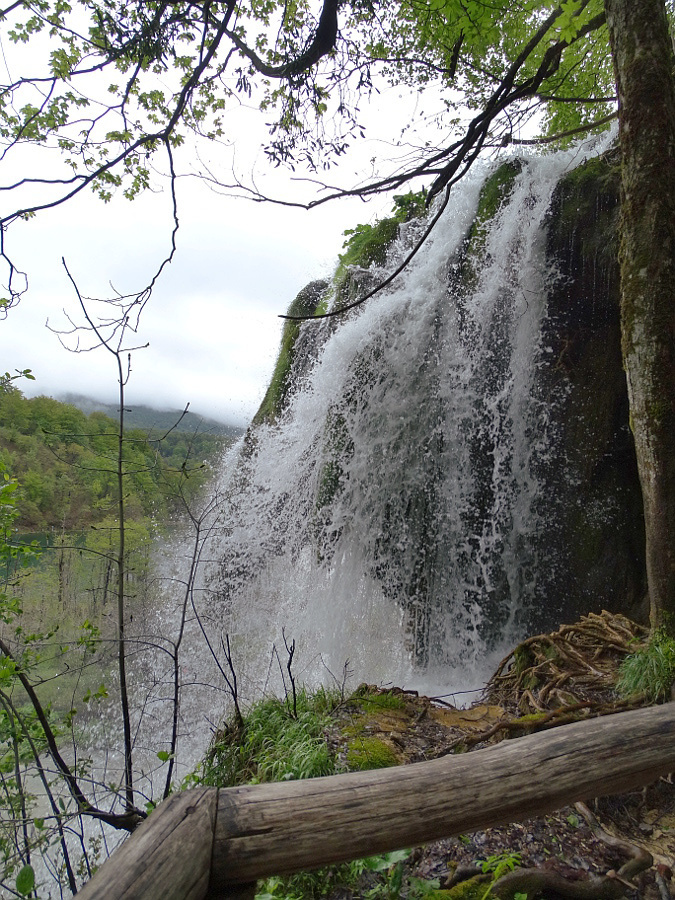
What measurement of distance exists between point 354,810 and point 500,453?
5711 millimetres

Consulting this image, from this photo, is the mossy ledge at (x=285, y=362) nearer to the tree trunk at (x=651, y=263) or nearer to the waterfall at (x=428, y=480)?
the waterfall at (x=428, y=480)

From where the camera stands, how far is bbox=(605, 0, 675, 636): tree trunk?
318cm

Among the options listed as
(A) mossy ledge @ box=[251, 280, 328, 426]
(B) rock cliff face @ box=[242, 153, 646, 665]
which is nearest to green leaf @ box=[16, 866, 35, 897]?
(B) rock cliff face @ box=[242, 153, 646, 665]

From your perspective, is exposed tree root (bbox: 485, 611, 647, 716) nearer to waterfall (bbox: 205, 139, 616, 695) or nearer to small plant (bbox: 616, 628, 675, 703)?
small plant (bbox: 616, 628, 675, 703)

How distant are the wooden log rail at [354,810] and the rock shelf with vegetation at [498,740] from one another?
2.10 ft

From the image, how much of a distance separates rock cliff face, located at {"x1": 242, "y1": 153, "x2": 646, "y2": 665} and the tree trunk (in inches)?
118

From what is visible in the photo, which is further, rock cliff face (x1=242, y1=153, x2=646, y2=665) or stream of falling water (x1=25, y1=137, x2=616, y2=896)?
stream of falling water (x1=25, y1=137, x2=616, y2=896)

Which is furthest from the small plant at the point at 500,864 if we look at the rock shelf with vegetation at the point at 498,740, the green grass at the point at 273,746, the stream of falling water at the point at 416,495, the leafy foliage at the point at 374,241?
the leafy foliage at the point at 374,241

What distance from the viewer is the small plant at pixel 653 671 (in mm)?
3053

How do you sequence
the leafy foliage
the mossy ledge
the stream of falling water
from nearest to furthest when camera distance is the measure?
the stream of falling water, the leafy foliage, the mossy ledge

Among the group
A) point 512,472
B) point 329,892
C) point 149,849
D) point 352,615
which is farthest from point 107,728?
point 149,849

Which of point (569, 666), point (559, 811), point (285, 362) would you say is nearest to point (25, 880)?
point (559, 811)

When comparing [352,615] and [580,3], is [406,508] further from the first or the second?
[580,3]

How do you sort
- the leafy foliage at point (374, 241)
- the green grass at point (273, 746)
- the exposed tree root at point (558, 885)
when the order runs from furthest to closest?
the leafy foliage at point (374, 241) < the green grass at point (273, 746) < the exposed tree root at point (558, 885)
